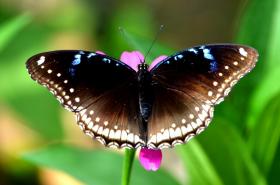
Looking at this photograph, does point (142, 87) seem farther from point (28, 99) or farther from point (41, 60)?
point (28, 99)

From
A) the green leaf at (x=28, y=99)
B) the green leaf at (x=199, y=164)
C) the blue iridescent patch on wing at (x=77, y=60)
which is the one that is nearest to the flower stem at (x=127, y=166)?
the blue iridescent patch on wing at (x=77, y=60)

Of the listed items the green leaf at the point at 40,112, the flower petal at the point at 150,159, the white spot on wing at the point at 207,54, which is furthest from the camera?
the green leaf at the point at 40,112

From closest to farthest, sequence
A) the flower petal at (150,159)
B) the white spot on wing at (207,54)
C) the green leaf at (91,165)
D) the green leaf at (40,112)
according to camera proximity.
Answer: the flower petal at (150,159)
the white spot on wing at (207,54)
the green leaf at (91,165)
the green leaf at (40,112)

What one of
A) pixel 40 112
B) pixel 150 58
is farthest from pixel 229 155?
pixel 40 112

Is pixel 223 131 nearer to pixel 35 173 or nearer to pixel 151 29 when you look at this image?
pixel 35 173

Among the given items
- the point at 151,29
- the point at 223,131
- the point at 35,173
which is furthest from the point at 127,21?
the point at 223,131

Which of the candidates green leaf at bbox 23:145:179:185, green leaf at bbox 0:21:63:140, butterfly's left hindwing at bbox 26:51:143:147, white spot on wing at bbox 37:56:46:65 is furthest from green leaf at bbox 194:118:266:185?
green leaf at bbox 0:21:63:140

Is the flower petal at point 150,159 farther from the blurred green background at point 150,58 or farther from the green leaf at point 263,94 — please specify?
the green leaf at point 263,94
